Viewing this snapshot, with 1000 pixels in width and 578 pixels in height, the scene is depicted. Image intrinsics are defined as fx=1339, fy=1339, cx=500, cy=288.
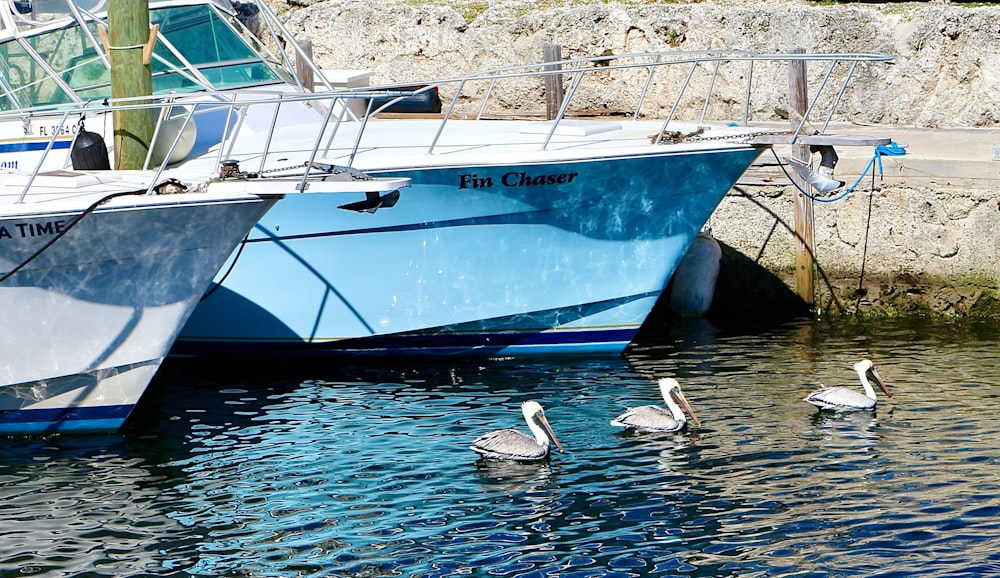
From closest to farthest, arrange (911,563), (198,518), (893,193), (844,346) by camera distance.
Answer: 1. (911,563)
2. (198,518)
3. (844,346)
4. (893,193)

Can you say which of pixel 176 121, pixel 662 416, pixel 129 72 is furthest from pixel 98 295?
pixel 662 416

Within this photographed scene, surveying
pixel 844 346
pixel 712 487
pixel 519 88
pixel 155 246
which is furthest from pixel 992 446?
pixel 519 88

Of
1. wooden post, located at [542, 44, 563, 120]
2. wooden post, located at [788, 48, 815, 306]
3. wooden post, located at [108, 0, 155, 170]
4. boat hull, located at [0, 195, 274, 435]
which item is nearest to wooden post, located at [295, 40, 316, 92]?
wooden post, located at [542, 44, 563, 120]

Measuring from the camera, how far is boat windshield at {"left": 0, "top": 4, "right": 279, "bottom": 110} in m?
12.2

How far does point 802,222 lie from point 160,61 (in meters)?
6.67

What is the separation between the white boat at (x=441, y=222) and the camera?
11609mm

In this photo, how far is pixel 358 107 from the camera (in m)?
14.9

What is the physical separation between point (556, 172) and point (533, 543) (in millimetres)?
4361

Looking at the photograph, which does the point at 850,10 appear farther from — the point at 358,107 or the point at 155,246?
the point at 155,246

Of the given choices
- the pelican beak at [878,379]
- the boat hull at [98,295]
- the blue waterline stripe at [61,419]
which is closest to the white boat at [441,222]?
the boat hull at [98,295]

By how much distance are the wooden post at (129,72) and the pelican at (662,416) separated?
455 centimetres

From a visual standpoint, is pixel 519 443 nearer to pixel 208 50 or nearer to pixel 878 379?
pixel 878 379

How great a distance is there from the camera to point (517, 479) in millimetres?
9281

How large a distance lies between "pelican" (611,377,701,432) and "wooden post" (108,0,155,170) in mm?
4550
